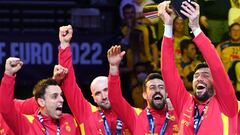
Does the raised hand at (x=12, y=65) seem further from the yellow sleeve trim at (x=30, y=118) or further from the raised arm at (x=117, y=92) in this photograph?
the raised arm at (x=117, y=92)

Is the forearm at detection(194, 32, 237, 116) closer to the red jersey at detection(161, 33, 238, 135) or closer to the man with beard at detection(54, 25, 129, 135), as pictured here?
the red jersey at detection(161, 33, 238, 135)

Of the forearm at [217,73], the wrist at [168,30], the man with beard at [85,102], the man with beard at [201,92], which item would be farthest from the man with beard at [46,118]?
the forearm at [217,73]

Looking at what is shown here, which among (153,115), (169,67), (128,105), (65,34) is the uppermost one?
(65,34)

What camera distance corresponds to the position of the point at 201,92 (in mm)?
10094

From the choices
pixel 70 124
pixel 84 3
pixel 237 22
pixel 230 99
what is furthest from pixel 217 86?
pixel 84 3

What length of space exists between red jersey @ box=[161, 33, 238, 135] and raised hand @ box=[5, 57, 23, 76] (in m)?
1.39

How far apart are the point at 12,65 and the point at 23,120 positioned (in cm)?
61

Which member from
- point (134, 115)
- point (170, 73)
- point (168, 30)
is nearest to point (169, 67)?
point (170, 73)

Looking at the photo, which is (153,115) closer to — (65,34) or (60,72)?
(60,72)

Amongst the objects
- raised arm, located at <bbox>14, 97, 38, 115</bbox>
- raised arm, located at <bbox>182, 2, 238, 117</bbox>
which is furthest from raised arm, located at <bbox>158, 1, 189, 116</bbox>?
raised arm, located at <bbox>14, 97, 38, 115</bbox>

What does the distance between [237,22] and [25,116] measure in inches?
184

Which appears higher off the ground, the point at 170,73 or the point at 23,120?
the point at 170,73

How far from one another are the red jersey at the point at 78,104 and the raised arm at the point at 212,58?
179 centimetres

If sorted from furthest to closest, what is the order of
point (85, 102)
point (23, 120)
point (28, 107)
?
1. point (28, 107)
2. point (85, 102)
3. point (23, 120)
